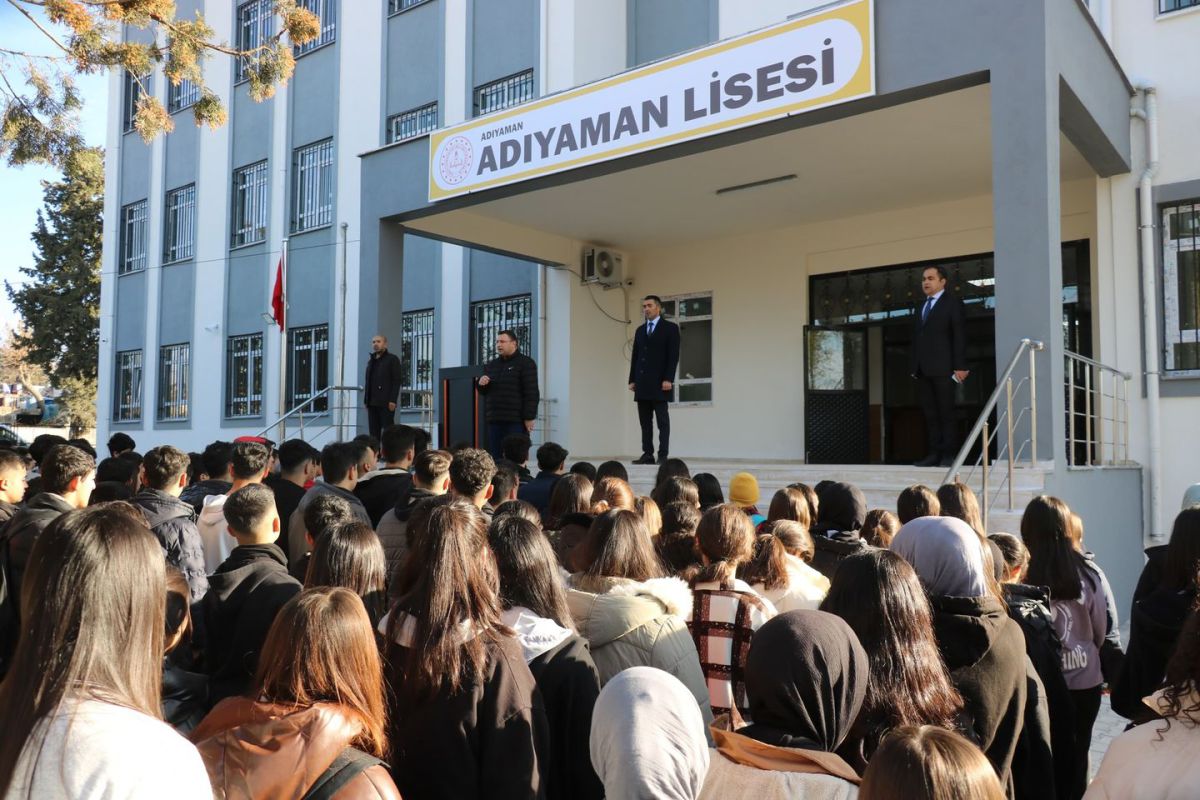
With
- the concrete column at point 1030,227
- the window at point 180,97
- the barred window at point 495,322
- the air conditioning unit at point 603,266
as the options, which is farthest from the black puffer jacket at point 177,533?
the window at point 180,97

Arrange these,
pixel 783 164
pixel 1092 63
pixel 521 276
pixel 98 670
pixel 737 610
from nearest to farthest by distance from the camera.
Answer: pixel 98 670, pixel 737 610, pixel 1092 63, pixel 783 164, pixel 521 276

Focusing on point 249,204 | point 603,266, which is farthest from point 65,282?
point 603,266

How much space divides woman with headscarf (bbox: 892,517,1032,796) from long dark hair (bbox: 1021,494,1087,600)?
1.17m

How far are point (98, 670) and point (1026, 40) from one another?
23.5 feet

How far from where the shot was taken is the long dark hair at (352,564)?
2.67 m

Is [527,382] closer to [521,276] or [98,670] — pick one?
[521,276]

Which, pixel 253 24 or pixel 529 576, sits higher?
pixel 253 24

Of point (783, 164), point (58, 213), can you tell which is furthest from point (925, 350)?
point (58, 213)

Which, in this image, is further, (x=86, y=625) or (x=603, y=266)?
(x=603, y=266)

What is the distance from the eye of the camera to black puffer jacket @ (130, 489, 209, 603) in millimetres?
3752

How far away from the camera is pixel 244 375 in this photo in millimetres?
17375

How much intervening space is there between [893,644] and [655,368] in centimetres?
781

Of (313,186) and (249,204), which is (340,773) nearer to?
(313,186)

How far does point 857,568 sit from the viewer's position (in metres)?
2.23
